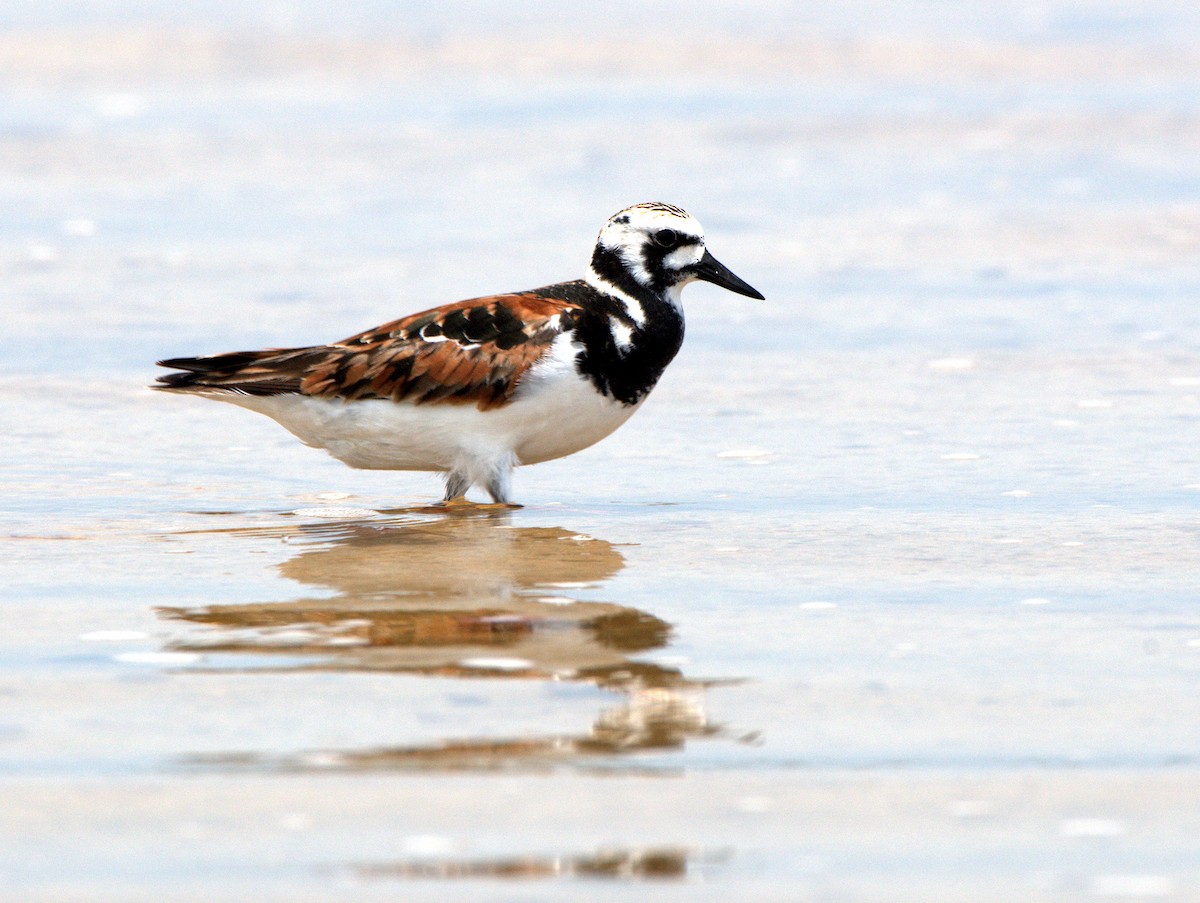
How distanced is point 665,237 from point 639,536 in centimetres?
123

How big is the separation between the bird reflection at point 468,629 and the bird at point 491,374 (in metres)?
0.39

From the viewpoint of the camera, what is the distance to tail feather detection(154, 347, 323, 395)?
6.79 meters

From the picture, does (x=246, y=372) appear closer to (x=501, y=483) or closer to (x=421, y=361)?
(x=421, y=361)

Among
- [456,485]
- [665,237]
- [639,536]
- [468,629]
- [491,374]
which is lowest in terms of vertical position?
[468,629]

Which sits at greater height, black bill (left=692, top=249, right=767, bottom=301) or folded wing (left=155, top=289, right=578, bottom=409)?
black bill (left=692, top=249, right=767, bottom=301)

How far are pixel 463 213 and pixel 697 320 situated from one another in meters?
2.64

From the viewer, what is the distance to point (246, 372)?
684 cm

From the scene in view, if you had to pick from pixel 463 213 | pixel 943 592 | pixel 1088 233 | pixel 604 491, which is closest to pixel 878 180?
pixel 1088 233

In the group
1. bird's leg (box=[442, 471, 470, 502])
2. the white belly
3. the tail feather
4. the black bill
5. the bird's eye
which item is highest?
the bird's eye

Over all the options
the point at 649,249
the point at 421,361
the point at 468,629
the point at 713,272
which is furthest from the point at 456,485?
the point at 468,629

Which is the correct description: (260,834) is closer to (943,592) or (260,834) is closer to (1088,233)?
(943,592)

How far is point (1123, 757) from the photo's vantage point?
165 inches

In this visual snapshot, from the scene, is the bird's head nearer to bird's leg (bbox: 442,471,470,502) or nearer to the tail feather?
bird's leg (bbox: 442,471,470,502)

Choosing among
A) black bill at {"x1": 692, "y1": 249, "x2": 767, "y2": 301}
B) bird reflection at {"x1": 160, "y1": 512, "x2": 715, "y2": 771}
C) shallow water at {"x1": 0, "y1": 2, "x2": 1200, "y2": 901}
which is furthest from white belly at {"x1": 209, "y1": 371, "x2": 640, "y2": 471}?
black bill at {"x1": 692, "y1": 249, "x2": 767, "y2": 301}
